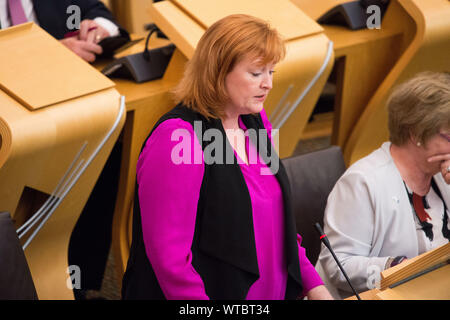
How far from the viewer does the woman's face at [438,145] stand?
1.76 meters

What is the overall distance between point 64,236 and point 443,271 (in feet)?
3.91

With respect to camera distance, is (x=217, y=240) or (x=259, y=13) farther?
(x=259, y=13)

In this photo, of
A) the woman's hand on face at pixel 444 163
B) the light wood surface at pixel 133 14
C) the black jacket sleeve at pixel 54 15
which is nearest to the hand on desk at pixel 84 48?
the black jacket sleeve at pixel 54 15

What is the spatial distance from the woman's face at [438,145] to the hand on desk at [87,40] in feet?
3.72

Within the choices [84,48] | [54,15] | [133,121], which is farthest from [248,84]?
[54,15]

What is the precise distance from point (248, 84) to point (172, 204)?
0.31 metres

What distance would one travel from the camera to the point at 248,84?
4.76ft

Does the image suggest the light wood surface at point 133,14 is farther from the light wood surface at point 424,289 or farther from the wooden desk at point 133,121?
the light wood surface at point 424,289

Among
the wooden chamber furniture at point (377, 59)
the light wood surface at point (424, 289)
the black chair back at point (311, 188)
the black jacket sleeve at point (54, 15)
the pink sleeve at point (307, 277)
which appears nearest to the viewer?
the light wood surface at point (424, 289)

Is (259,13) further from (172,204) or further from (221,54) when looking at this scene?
(172,204)

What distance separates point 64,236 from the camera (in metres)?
2.10

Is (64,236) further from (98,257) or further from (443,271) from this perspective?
(443,271)
